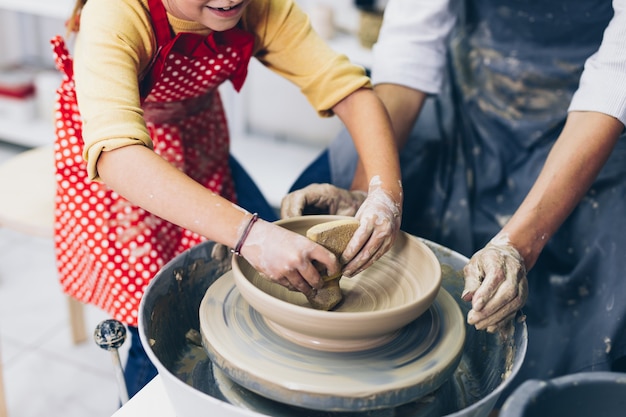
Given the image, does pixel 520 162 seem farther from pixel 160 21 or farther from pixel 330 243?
pixel 160 21

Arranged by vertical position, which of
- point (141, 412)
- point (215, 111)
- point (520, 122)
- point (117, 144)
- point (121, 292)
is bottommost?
point (121, 292)

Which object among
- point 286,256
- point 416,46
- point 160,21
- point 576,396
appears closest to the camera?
point 576,396

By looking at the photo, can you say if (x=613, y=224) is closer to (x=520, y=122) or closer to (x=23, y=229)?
(x=520, y=122)

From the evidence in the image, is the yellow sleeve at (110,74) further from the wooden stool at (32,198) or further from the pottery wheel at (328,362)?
the wooden stool at (32,198)

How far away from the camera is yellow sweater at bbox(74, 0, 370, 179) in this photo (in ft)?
3.31

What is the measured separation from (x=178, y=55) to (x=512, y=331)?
29.0 inches

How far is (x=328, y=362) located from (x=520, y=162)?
0.80 m

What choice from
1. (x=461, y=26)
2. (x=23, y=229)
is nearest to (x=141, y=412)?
(x=23, y=229)

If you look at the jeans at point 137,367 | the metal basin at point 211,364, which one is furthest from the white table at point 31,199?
the metal basin at point 211,364

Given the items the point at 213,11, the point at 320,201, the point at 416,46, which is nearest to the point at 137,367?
the point at 320,201

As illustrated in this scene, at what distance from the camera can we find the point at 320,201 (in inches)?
51.1

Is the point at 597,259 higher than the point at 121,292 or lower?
higher

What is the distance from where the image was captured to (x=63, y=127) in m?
1.33

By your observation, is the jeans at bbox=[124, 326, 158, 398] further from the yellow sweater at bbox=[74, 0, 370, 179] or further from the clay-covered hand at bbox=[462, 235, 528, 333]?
the clay-covered hand at bbox=[462, 235, 528, 333]
